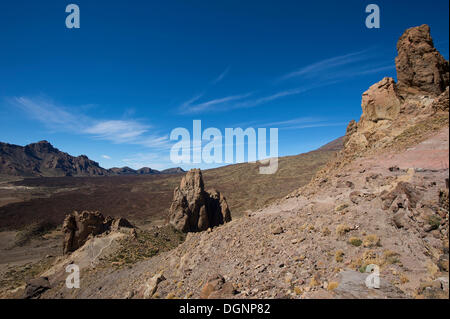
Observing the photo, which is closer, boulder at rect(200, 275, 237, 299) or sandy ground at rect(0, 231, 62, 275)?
boulder at rect(200, 275, 237, 299)

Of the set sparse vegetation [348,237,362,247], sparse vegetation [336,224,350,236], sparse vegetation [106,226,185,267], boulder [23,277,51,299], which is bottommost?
boulder [23,277,51,299]

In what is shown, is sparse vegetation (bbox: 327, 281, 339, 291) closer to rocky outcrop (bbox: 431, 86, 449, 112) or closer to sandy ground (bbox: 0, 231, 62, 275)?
rocky outcrop (bbox: 431, 86, 449, 112)

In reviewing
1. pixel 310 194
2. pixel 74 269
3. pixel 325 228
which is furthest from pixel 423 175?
pixel 74 269

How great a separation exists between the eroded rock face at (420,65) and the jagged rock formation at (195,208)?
27.4 meters

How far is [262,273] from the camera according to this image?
779 centimetres

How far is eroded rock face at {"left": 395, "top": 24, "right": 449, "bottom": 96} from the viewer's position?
13634 millimetres

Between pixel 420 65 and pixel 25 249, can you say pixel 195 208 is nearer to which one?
pixel 420 65

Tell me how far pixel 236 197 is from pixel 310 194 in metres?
71.8

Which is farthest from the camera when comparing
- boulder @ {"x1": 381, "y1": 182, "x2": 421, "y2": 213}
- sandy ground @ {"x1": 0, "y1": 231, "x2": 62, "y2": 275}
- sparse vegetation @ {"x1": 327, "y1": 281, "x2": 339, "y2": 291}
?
sandy ground @ {"x1": 0, "y1": 231, "x2": 62, "y2": 275}

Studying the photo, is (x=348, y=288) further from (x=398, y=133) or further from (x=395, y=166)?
(x=398, y=133)

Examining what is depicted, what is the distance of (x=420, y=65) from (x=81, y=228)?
34241 mm

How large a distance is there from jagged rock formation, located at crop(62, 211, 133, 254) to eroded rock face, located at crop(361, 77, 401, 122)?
88.0 ft

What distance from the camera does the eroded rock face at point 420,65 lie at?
44.7ft

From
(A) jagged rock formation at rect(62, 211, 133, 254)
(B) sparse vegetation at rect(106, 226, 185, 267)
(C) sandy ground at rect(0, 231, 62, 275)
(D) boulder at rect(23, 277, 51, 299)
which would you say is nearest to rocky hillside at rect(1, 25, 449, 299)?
(D) boulder at rect(23, 277, 51, 299)
